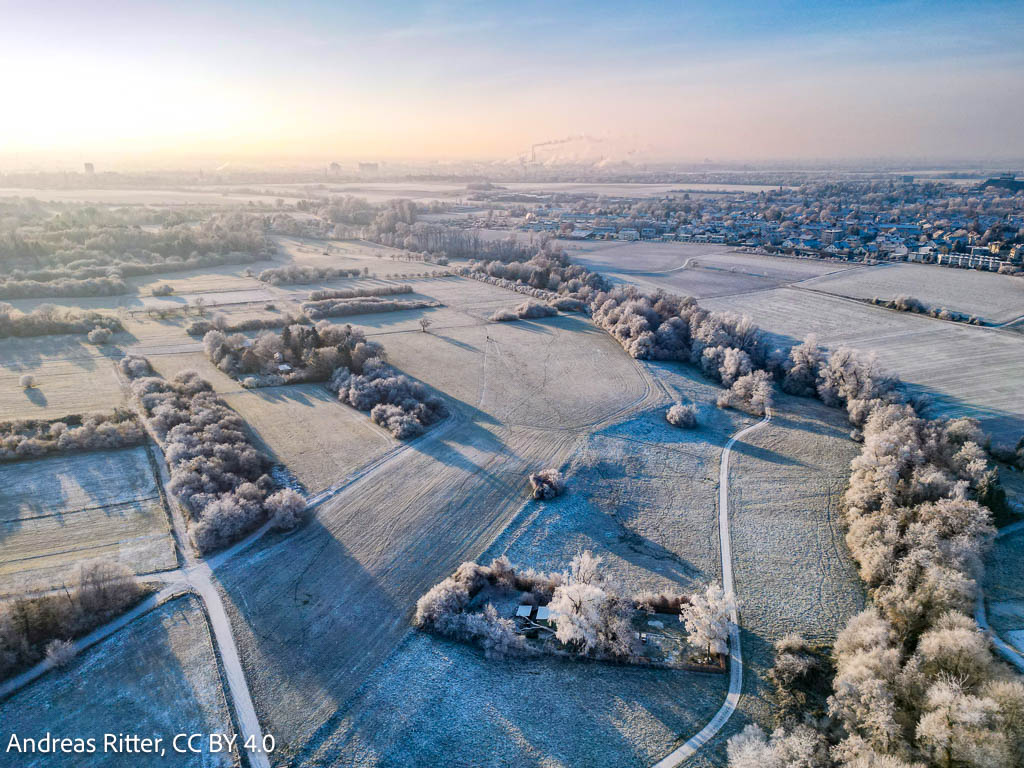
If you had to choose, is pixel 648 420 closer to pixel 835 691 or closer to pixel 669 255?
pixel 835 691

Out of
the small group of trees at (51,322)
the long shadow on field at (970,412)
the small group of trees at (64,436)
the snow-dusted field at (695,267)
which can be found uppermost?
the snow-dusted field at (695,267)

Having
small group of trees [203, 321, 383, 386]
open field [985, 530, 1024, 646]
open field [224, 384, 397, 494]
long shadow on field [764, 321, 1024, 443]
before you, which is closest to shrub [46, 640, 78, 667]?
open field [224, 384, 397, 494]

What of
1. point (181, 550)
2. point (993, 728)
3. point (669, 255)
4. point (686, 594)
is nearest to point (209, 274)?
point (181, 550)

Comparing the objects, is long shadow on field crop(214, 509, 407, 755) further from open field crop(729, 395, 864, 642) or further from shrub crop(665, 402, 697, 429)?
shrub crop(665, 402, 697, 429)

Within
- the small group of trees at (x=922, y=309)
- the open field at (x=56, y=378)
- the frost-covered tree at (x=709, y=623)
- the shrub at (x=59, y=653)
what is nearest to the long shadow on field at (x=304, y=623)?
the shrub at (x=59, y=653)

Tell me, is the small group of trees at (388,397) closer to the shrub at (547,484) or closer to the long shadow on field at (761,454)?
the shrub at (547,484)

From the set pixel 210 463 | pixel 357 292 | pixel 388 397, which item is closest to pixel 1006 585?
pixel 388 397
